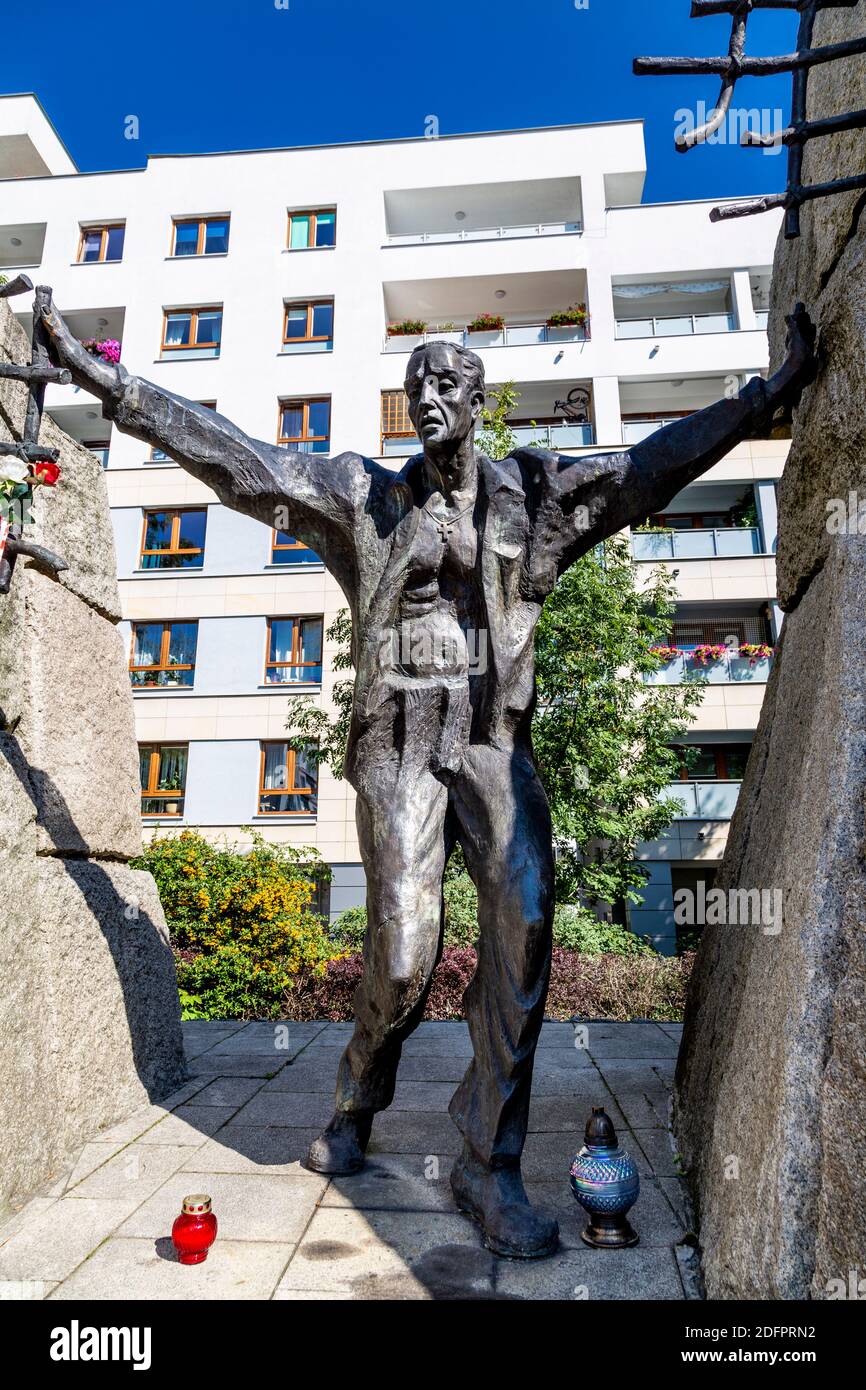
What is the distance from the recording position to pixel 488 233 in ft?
66.1

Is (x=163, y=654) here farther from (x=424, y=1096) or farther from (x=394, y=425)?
(x=424, y=1096)

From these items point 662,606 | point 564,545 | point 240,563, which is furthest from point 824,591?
point 240,563

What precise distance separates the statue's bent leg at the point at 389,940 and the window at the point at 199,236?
20.4 meters

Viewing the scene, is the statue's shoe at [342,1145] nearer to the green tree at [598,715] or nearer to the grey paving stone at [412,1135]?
the grey paving stone at [412,1135]

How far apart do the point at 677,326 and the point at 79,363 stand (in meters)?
18.4

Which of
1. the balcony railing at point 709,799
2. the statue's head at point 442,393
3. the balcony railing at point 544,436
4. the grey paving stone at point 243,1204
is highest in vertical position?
the balcony railing at point 544,436

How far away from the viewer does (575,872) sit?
11961mm

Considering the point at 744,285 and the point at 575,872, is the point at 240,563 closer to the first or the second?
the point at 575,872

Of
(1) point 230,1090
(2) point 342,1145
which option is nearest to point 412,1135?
(2) point 342,1145

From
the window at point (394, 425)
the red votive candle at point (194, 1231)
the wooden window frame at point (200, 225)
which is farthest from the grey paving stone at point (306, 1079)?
the wooden window frame at point (200, 225)

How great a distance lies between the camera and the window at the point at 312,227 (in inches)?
798

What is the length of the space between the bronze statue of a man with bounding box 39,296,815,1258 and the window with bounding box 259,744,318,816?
537 inches
